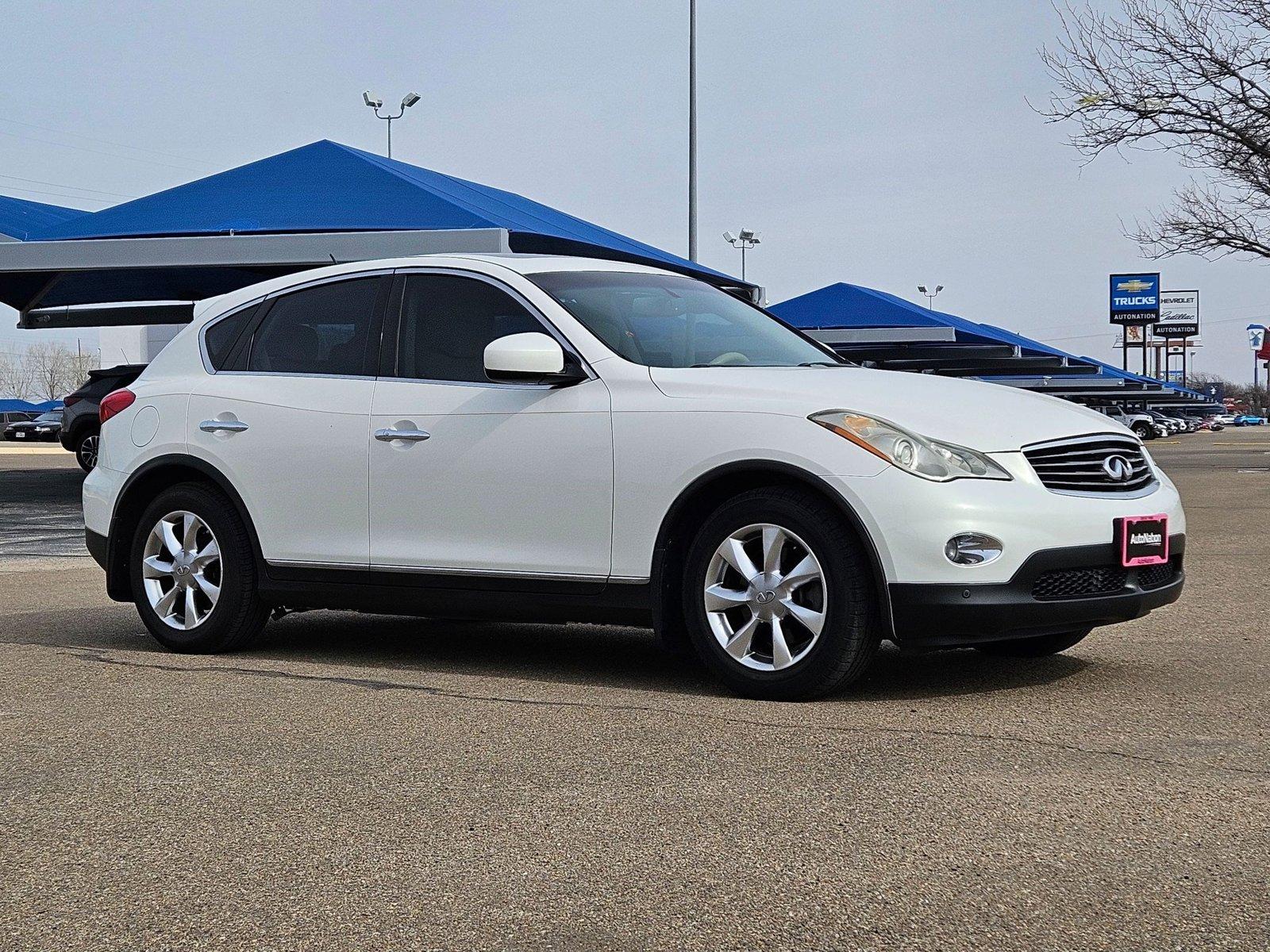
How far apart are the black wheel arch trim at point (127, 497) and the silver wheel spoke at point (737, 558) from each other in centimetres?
234

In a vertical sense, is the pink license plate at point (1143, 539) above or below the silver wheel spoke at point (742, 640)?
above

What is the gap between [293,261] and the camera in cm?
1838

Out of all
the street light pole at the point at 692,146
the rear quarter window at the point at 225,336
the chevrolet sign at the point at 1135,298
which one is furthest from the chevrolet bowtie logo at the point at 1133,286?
the rear quarter window at the point at 225,336

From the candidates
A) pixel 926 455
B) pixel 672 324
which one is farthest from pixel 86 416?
pixel 926 455

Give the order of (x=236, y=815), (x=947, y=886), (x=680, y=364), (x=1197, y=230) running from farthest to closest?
(x=1197, y=230), (x=680, y=364), (x=236, y=815), (x=947, y=886)

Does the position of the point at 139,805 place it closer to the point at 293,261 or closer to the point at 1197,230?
the point at 293,261

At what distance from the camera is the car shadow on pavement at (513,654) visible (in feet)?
19.9

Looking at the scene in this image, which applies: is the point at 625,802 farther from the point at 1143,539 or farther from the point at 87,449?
the point at 87,449

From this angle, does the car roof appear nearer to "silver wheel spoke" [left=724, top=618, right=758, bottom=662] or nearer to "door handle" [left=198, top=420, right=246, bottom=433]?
"door handle" [left=198, top=420, right=246, bottom=433]

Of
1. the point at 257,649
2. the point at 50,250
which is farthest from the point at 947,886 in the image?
the point at 50,250

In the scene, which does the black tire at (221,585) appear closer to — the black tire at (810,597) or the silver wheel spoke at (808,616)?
the black tire at (810,597)

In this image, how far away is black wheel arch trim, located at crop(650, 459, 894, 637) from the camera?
536 cm

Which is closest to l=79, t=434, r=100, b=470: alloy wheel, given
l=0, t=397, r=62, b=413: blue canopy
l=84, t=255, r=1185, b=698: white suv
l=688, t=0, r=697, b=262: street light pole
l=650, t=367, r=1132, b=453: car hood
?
l=688, t=0, r=697, b=262: street light pole

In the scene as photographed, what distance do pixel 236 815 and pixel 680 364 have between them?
2.70 m
